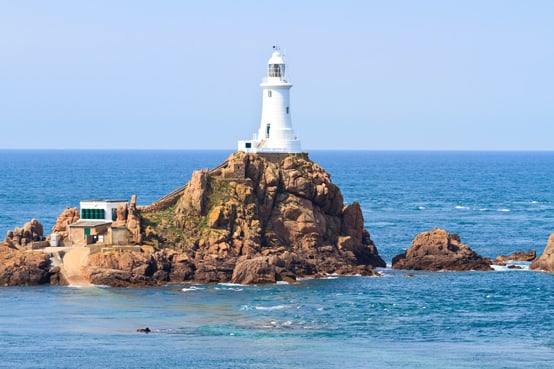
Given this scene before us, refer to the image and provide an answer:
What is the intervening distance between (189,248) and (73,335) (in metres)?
24.7

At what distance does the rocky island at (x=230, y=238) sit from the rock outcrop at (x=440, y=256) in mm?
4401

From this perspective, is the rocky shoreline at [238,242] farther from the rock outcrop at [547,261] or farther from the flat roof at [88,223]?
the flat roof at [88,223]

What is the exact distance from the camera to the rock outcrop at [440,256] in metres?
117

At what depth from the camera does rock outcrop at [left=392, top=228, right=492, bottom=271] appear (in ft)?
383

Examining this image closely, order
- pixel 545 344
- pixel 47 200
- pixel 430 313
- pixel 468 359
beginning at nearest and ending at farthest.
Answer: pixel 468 359 → pixel 545 344 → pixel 430 313 → pixel 47 200

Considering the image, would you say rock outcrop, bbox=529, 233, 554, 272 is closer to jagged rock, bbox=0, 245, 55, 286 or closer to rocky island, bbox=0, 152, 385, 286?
rocky island, bbox=0, 152, 385, 286

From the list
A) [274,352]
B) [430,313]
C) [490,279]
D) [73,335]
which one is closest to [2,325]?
[73,335]

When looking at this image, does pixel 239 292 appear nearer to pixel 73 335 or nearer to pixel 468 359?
pixel 73 335

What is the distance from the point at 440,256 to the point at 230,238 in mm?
20570

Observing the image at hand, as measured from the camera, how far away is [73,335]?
85688 millimetres
